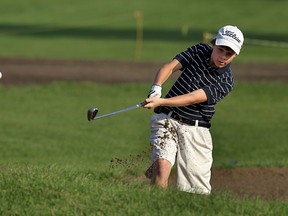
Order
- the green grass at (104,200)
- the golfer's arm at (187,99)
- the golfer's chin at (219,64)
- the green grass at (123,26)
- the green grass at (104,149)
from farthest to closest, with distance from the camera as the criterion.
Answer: the green grass at (123,26)
the golfer's chin at (219,64)
the golfer's arm at (187,99)
the green grass at (104,149)
the green grass at (104,200)

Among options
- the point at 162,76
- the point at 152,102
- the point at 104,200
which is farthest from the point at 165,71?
the point at 104,200

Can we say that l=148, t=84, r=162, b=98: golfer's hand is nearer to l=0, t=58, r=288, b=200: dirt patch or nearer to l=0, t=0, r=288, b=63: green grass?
l=0, t=58, r=288, b=200: dirt patch

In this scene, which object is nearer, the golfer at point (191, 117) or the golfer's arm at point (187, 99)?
the golfer's arm at point (187, 99)

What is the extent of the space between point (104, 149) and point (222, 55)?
27.5 feet

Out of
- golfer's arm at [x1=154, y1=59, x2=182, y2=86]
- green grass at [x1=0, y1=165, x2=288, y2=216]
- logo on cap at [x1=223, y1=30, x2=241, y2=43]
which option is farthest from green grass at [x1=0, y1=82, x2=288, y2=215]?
logo on cap at [x1=223, y1=30, x2=241, y2=43]

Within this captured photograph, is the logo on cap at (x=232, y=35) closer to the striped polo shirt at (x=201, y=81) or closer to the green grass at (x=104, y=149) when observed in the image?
the striped polo shirt at (x=201, y=81)

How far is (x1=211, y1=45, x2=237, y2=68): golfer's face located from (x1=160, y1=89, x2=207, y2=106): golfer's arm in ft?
1.27

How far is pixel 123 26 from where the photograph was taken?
174 ft

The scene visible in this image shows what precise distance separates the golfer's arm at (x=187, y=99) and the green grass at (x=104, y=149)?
0.94 metres

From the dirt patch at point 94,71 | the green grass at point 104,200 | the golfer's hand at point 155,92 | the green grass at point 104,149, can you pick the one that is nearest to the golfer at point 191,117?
the golfer's hand at point 155,92

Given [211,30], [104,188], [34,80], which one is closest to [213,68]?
[104,188]

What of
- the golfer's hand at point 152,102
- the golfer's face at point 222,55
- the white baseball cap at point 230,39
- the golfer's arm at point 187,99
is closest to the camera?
the golfer's hand at point 152,102

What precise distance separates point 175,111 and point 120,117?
492 inches

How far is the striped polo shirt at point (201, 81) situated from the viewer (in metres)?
10.5
